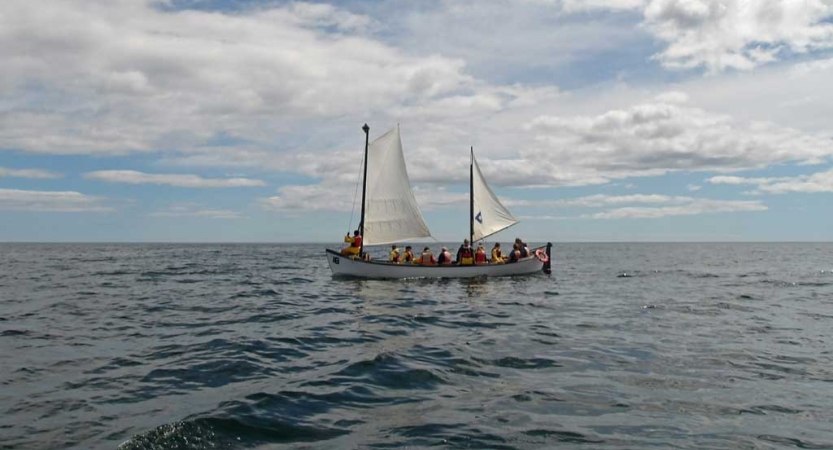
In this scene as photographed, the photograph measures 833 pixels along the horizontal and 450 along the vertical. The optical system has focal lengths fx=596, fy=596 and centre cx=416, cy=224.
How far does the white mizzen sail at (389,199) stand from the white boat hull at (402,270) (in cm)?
202

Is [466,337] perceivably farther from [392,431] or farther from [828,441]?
[828,441]

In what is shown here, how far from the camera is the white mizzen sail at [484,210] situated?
4497 cm

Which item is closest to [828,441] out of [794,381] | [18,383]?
[794,381]

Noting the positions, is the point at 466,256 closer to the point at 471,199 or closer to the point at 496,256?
the point at 496,256

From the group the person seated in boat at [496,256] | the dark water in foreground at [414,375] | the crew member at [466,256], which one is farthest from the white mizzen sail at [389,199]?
the dark water in foreground at [414,375]

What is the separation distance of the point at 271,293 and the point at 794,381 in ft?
78.0

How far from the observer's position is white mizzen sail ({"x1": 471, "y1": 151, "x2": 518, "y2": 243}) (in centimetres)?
4497

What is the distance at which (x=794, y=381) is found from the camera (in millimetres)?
11984

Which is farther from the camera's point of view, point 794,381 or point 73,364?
point 73,364

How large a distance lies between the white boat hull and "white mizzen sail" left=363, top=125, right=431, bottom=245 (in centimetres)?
202

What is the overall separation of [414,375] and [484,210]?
111 ft

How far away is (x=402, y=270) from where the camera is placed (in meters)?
37.6

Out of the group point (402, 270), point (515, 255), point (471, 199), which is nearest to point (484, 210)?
point (471, 199)

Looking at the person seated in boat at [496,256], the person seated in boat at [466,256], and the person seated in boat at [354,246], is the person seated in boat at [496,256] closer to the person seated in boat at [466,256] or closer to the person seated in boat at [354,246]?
the person seated in boat at [466,256]
